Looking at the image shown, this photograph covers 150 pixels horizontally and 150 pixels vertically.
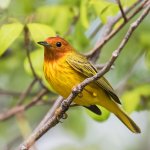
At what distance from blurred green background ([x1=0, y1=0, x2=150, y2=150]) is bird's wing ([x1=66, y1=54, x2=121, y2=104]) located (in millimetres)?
238

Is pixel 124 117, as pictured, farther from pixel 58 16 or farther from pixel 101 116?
pixel 58 16

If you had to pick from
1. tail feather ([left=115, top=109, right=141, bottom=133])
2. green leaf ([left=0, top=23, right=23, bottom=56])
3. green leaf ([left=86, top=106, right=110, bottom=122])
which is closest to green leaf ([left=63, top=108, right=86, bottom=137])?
tail feather ([left=115, top=109, right=141, bottom=133])

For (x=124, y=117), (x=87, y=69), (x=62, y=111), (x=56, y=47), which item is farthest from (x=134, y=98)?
(x=62, y=111)

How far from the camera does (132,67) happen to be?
6043 millimetres

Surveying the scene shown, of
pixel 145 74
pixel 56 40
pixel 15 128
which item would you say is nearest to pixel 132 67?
pixel 145 74

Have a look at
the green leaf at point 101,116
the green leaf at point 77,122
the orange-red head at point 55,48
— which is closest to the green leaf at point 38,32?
the orange-red head at point 55,48

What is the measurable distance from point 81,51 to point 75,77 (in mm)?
1601

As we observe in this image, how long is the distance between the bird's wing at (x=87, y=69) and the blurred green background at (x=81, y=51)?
0.78ft

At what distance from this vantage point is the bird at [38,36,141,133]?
14.7 ft

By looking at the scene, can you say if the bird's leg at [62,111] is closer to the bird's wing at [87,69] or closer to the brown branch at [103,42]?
the bird's wing at [87,69]

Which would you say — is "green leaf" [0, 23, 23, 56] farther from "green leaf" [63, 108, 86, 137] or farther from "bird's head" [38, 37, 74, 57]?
"green leaf" [63, 108, 86, 137]

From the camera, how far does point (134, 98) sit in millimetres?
5031

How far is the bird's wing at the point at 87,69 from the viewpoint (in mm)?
4465

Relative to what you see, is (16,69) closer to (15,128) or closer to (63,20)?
(15,128)
